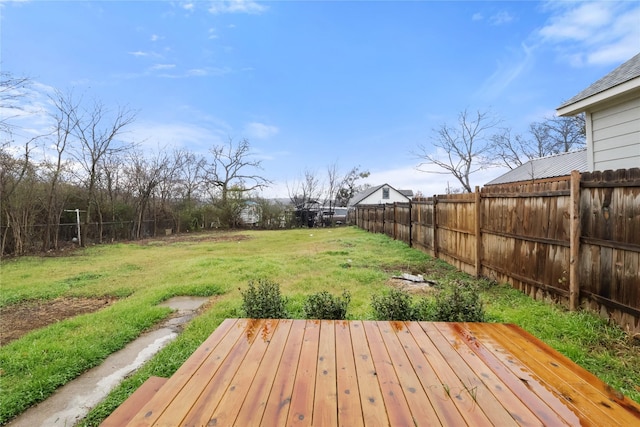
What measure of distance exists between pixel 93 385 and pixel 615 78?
662 cm

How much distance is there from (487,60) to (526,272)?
26.4 feet

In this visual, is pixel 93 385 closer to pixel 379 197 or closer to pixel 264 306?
pixel 264 306

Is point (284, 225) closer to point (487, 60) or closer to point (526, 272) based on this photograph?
point (487, 60)

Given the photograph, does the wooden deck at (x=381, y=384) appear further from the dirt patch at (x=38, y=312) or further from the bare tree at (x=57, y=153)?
the bare tree at (x=57, y=153)

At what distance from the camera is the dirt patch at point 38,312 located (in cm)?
349

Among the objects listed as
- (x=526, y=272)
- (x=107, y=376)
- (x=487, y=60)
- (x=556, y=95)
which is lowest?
(x=107, y=376)

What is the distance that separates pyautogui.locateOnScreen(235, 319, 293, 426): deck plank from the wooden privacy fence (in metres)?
3.06

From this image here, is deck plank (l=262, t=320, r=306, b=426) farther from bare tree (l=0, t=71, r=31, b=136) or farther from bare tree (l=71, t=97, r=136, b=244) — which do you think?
bare tree (l=71, t=97, r=136, b=244)

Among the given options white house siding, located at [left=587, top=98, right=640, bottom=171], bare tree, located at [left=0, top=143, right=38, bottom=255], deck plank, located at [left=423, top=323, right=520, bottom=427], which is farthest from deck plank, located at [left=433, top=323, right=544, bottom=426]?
bare tree, located at [left=0, top=143, right=38, bottom=255]

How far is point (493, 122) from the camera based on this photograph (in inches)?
634

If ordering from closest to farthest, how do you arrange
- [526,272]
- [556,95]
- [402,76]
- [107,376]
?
[107,376] < [526,272] < [402,76] < [556,95]

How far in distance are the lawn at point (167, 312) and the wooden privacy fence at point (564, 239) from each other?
9.7 inches

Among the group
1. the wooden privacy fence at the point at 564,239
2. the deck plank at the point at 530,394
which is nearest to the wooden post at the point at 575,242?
the wooden privacy fence at the point at 564,239

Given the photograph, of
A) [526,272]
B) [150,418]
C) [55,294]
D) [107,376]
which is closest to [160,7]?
[55,294]
